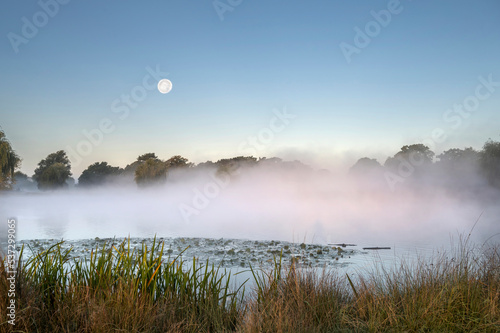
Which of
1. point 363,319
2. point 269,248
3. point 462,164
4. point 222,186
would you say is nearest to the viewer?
point 363,319

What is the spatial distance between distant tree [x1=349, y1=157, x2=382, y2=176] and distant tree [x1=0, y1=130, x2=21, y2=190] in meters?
60.5

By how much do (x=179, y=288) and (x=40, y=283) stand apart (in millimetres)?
1768

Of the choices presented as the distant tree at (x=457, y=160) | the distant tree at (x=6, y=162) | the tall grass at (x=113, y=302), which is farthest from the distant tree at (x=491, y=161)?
the distant tree at (x=6, y=162)

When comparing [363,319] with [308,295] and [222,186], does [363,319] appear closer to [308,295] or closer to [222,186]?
[308,295]

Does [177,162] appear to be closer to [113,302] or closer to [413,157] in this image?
[413,157]

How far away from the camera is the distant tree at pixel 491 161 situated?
33781mm

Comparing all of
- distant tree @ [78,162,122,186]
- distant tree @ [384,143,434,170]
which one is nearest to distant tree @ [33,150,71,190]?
distant tree @ [78,162,122,186]

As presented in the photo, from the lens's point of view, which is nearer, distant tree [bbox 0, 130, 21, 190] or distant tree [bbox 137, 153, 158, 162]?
distant tree [bbox 0, 130, 21, 190]

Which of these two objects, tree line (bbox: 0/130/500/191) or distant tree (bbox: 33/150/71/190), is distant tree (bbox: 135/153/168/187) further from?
distant tree (bbox: 33/150/71/190)

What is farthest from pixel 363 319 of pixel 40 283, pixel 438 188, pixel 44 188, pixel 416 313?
pixel 438 188

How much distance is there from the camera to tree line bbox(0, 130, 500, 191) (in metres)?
34.4

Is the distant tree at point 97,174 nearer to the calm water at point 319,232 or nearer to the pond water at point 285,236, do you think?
the pond water at point 285,236

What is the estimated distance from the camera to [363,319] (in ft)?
15.1

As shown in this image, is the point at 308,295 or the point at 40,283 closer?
the point at 40,283
